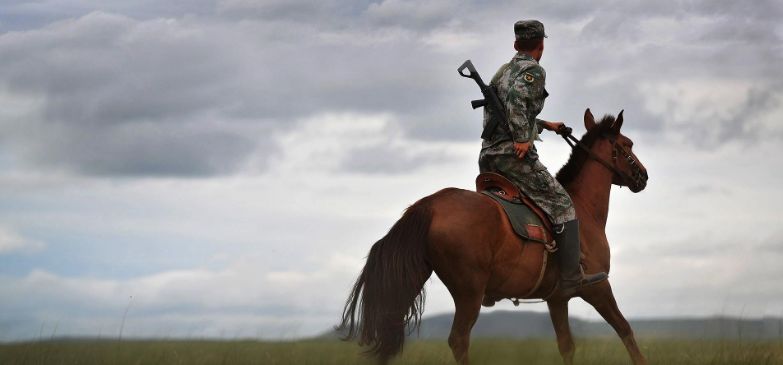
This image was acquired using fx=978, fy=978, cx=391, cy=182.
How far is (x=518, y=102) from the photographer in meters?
10.9

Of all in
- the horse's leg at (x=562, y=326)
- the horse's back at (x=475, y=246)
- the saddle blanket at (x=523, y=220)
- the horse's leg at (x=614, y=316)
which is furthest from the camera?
the horse's leg at (x=562, y=326)

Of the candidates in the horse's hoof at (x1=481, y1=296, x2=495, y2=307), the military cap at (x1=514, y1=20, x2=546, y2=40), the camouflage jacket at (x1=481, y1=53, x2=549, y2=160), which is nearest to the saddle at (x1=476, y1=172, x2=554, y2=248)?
the camouflage jacket at (x1=481, y1=53, x2=549, y2=160)

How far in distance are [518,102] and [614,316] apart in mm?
3126

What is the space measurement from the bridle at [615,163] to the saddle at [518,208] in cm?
164

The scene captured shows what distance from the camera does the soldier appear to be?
10922 mm

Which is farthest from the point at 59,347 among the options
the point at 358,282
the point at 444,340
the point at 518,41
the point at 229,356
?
the point at 444,340

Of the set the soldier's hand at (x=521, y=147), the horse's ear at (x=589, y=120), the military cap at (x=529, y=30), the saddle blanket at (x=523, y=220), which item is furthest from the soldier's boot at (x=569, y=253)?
the military cap at (x=529, y=30)

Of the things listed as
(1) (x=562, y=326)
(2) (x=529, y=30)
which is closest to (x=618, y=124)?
(2) (x=529, y=30)

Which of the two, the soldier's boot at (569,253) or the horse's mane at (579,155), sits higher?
the horse's mane at (579,155)

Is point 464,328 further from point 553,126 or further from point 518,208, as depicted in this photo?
point 553,126

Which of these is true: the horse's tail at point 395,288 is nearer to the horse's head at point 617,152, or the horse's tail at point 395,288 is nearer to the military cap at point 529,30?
the military cap at point 529,30

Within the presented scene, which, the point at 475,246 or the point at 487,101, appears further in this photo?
the point at 487,101

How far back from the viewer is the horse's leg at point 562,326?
12242 millimetres

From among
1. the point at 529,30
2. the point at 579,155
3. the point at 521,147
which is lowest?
the point at 521,147
